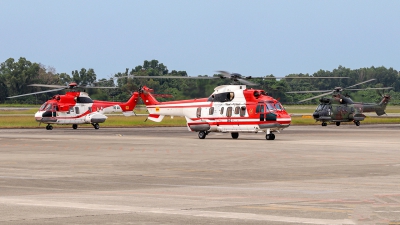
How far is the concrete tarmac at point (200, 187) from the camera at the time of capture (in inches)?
558

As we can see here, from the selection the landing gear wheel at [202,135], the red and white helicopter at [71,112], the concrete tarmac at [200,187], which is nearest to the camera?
the concrete tarmac at [200,187]

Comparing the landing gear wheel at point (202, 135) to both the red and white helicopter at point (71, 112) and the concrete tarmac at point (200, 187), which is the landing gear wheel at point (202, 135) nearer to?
the concrete tarmac at point (200, 187)

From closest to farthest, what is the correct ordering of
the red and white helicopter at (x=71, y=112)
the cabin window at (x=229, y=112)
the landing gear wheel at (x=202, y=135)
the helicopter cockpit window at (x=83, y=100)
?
the cabin window at (x=229, y=112) → the landing gear wheel at (x=202, y=135) → the red and white helicopter at (x=71, y=112) → the helicopter cockpit window at (x=83, y=100)

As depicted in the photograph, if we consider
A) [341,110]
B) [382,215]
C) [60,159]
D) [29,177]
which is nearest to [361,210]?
[382,215]

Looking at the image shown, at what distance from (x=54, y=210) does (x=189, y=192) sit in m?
4.25

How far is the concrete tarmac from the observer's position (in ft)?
46.5

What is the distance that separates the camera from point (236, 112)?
5059cm

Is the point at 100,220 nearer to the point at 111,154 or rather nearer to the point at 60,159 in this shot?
the point at 60,159

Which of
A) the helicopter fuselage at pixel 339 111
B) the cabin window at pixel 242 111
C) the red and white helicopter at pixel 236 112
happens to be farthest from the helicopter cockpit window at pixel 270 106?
the helicopter fuselage at pixel 339 111

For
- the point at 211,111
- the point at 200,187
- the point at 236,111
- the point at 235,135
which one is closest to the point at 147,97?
the point at 211,111

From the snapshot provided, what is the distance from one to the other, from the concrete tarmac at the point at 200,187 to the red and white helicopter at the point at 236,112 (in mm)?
13653

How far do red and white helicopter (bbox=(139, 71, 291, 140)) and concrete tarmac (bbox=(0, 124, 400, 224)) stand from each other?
13653mm

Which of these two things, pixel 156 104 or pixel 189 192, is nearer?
pixel 189 192

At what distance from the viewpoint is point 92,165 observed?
27.8 metres
